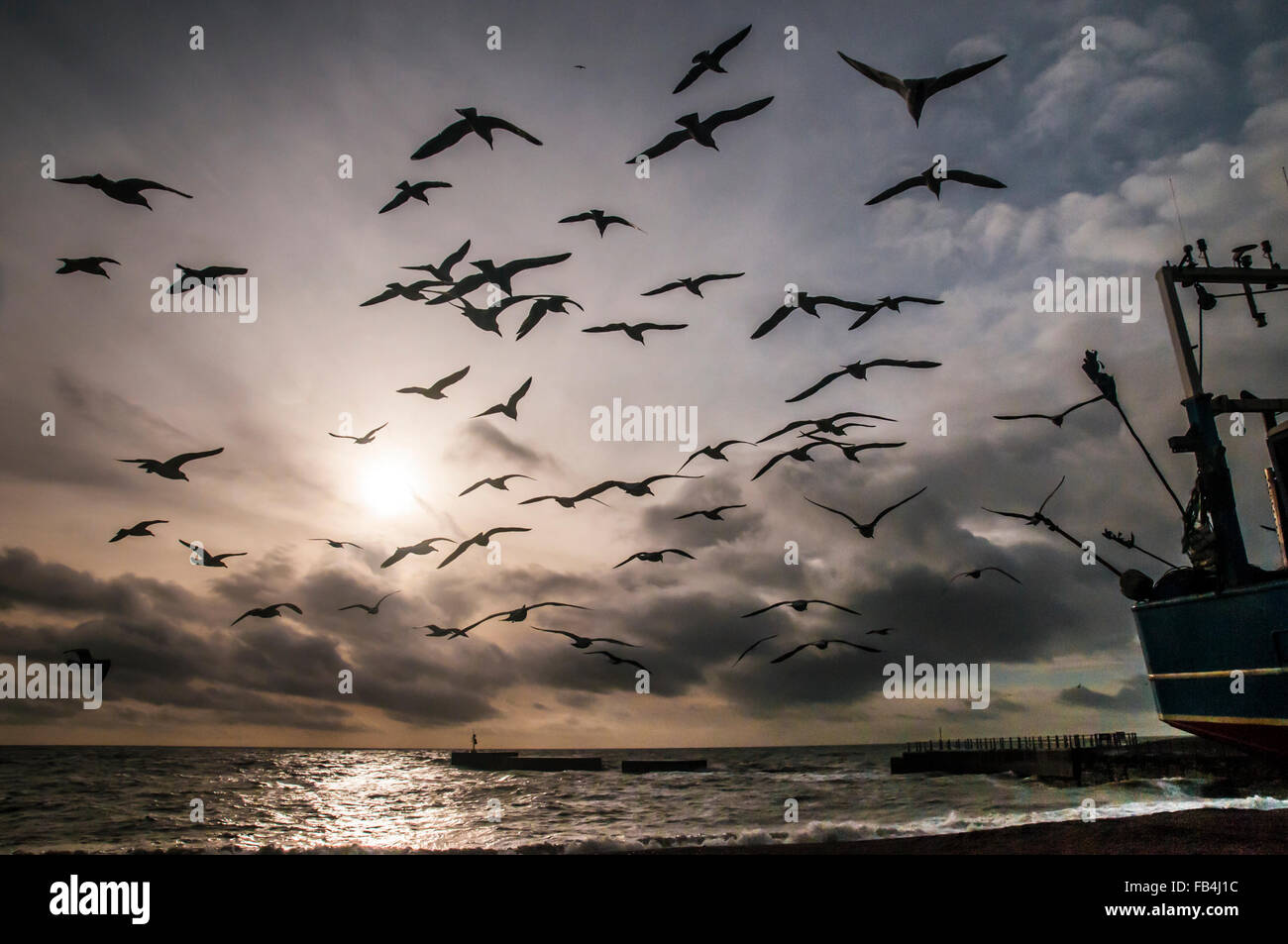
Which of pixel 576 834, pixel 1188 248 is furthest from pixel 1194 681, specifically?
pixel 576 834

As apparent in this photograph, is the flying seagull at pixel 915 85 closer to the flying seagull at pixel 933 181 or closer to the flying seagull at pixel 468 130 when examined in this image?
the flying seagull at pixel 933 181

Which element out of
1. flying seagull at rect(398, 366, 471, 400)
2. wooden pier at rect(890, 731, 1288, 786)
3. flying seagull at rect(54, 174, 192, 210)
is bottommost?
wooden pier at rect(890, 731, 1288, 786)

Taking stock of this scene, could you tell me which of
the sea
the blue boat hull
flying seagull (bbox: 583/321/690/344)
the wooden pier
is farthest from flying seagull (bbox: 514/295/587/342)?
the wooden pier

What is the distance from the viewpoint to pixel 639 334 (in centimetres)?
1438

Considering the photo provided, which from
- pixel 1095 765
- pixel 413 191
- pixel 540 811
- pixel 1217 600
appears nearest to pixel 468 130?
pixel 413 191

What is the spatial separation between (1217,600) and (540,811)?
28.8 meters

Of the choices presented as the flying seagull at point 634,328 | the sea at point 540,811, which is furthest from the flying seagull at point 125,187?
the sea at point 540,811

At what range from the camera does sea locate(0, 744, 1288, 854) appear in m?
23.1

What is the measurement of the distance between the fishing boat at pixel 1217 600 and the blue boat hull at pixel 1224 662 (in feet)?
0.10

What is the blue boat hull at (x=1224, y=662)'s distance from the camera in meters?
20.1

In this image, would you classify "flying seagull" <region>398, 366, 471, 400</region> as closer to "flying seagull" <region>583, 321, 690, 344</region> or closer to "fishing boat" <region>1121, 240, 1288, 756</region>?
"flying seagull" <region>583, 321, 690, 344</region>

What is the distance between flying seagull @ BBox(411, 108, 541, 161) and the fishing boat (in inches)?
916

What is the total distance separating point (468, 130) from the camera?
11070mm
